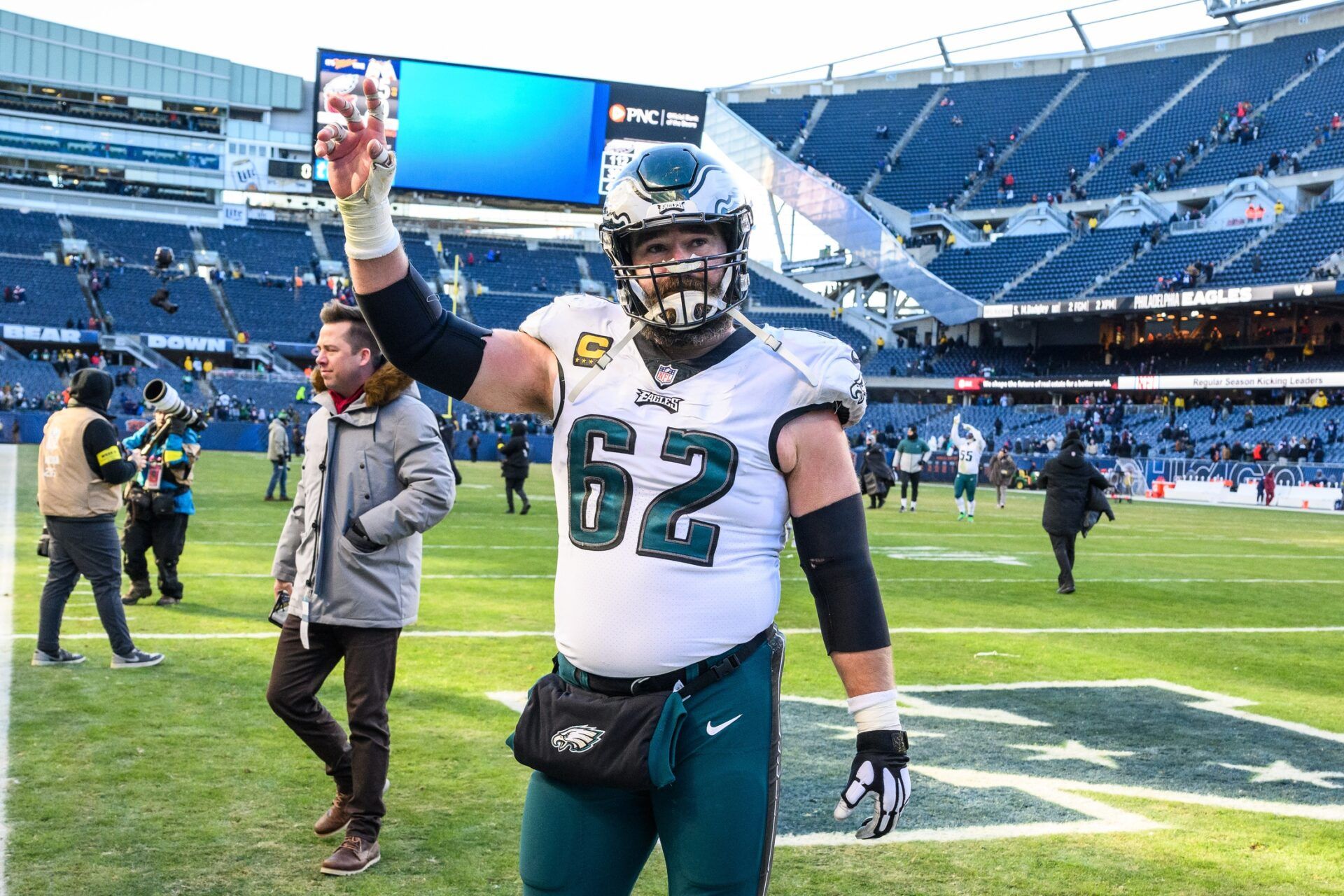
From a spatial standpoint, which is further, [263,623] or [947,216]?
[947,216]

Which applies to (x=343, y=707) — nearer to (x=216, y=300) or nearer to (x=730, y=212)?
(x=730, y=212)

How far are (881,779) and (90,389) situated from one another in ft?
21.1

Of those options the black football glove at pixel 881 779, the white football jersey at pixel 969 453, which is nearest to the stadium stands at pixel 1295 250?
the white football jersey at pixel 969 453

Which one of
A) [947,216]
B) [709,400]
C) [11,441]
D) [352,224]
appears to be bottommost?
[11,441]

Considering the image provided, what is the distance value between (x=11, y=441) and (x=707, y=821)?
4136cm

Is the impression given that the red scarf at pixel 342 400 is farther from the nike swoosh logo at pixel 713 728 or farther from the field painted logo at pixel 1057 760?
the nike swoosh logo at pixel 713 728

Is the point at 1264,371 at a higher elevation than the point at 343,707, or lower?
higher

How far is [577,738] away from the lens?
2.64 metres

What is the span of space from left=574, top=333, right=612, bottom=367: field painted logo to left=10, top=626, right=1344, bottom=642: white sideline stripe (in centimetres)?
539

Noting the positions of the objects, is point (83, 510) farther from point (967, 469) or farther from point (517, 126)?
point (517, 126)

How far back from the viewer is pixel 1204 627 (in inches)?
430

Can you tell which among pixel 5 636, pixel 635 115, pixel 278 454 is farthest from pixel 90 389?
pixel 635 115

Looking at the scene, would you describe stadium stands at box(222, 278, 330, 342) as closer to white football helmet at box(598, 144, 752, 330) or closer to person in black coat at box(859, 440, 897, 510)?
person in black coat at box(859, 440, 897, 510)

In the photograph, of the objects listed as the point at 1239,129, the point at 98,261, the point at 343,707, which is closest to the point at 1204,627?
the point at 343,707
